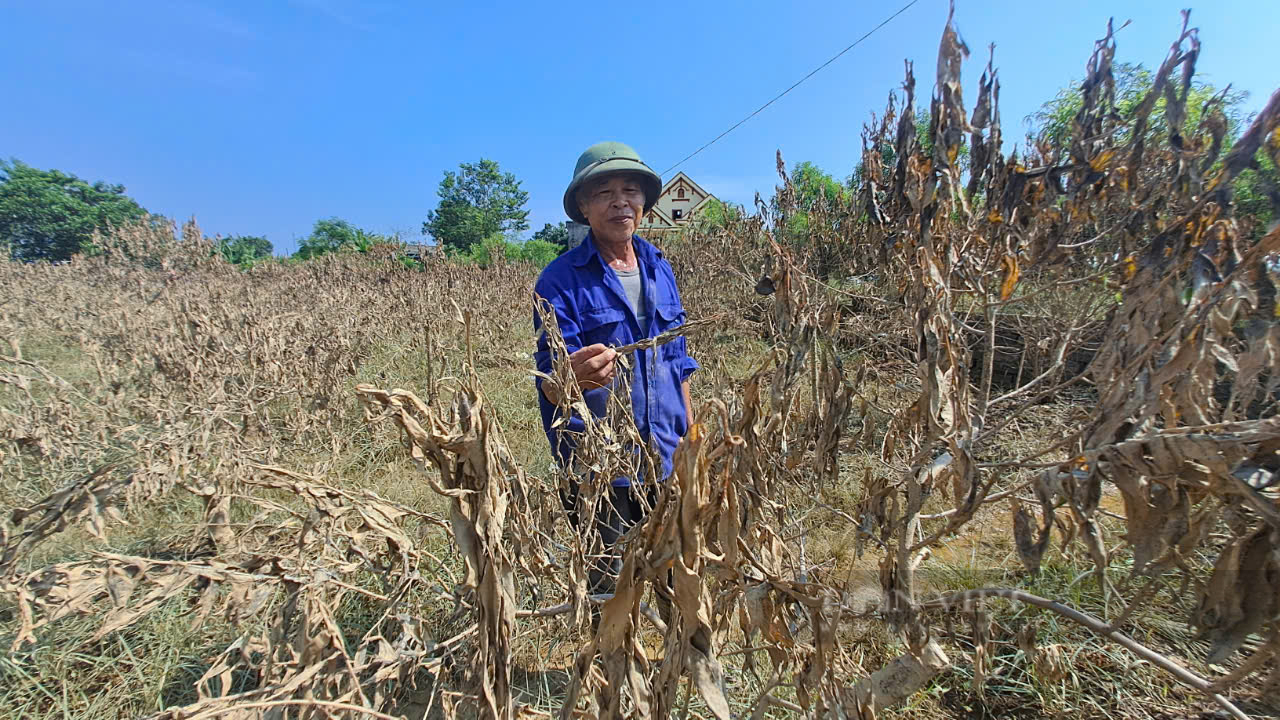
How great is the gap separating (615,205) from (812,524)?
204 cm

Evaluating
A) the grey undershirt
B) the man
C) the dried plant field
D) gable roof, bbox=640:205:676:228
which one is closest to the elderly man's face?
the man

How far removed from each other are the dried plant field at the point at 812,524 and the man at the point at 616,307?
8.7 inches

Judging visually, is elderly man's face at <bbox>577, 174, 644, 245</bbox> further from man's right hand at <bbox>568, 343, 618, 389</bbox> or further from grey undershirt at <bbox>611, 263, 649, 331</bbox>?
man's right hand at <bbox>568, 343, 618, 389</bbox>

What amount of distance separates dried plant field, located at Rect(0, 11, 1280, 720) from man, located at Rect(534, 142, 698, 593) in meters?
0.22

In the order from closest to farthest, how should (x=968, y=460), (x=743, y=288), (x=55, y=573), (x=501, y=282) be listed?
(x=968, y=460)
(x=55, y=573)
(x=743, y=288)
(x=501, y=282)

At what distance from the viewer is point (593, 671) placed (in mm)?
948

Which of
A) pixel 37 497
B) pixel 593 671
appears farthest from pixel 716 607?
pixel 37 497

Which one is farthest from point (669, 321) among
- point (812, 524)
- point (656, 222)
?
point (656, 222)

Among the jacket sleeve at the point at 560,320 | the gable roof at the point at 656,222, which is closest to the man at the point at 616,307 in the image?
the jacket sleeve at the point at 560,320

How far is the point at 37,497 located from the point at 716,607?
3.69m

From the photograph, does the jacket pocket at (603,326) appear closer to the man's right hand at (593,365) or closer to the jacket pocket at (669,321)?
the jacket pocket at (669,321)

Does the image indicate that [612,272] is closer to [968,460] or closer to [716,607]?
[716,607]

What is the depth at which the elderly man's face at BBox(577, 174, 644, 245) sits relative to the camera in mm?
1852

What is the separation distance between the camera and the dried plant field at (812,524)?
0.71 metres
